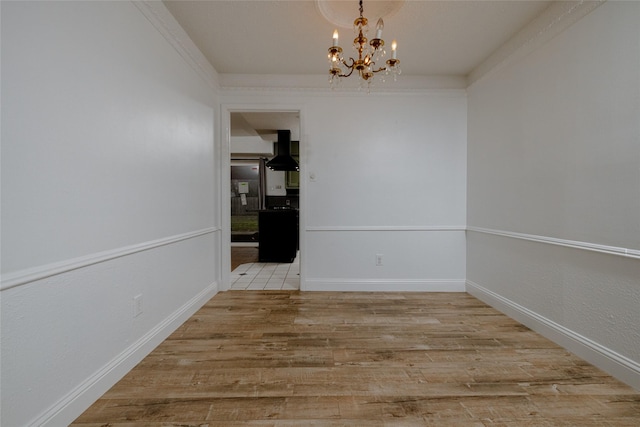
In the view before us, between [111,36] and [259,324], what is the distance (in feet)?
7.32

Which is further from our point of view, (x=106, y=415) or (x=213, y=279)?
(x=213, y=279)

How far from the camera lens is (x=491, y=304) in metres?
2.73

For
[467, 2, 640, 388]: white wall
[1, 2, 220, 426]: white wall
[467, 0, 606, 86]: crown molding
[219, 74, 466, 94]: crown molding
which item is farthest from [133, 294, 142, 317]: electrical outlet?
[467, 0, 606, 86]: crown molding

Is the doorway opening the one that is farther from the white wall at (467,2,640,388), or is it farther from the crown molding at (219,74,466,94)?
the white wall at (467,2,640,388)

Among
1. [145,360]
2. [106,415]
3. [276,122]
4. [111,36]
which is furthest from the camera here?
[276,122]

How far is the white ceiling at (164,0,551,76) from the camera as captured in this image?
77.5 inches

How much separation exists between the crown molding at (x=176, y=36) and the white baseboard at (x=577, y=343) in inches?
146

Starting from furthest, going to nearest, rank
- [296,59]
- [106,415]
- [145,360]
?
[296,59]
[145,360]
[106,415]

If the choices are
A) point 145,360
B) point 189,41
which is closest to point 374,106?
point 189,41

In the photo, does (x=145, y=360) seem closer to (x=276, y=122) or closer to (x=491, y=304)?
(x=491, y=304)

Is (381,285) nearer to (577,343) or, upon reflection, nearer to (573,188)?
(577,343)

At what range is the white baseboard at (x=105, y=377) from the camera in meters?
1.20

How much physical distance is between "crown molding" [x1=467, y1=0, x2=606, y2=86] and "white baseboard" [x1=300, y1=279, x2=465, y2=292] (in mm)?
2372

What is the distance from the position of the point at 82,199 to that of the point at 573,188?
3.04 metres
